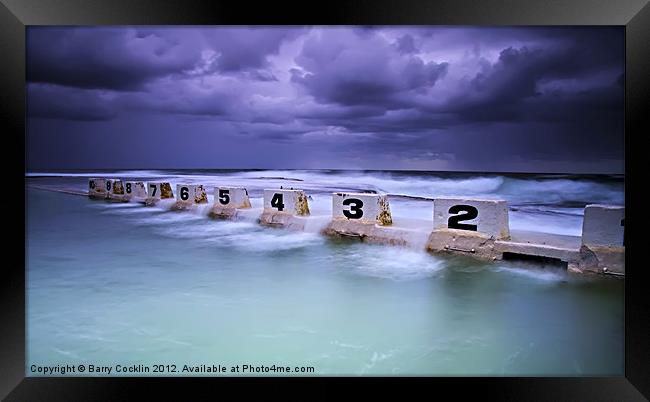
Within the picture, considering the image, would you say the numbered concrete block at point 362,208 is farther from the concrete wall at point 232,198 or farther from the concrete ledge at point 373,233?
the concrete wall at point 232,198

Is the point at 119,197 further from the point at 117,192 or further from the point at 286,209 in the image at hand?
the point at 286,209

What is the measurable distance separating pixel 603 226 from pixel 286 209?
3.37 metres

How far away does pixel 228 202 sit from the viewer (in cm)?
600

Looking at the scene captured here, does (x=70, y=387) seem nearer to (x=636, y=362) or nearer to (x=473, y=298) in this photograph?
(x=473, y=298)

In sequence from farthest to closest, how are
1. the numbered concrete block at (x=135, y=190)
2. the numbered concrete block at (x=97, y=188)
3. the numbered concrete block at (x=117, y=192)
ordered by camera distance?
the numbered concrete block at (x=97, y=188)
the numbered concrete block at (x=117, y=192)
the numbered concrete block at (x=135, y=190)

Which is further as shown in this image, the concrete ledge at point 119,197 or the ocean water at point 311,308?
the concrete ledge at point 119,197

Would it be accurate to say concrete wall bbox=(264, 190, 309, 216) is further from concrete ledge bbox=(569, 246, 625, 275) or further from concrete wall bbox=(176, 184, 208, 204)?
concrete ledge bbox=(569, 246, 625, 275)

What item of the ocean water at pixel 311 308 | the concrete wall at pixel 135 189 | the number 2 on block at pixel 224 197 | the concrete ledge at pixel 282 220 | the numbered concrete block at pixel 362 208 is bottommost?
the ocean water at pixel 311 308

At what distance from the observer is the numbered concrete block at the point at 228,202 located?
5.88 m

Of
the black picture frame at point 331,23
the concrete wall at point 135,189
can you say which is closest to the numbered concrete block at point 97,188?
the concrete wall at point 135,189

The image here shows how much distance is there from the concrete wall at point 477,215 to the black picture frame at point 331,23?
1192 mm

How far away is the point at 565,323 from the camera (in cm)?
302

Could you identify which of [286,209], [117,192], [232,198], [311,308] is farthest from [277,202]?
[117,192]

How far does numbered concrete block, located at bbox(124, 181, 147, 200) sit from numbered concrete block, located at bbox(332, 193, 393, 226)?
152 inches
